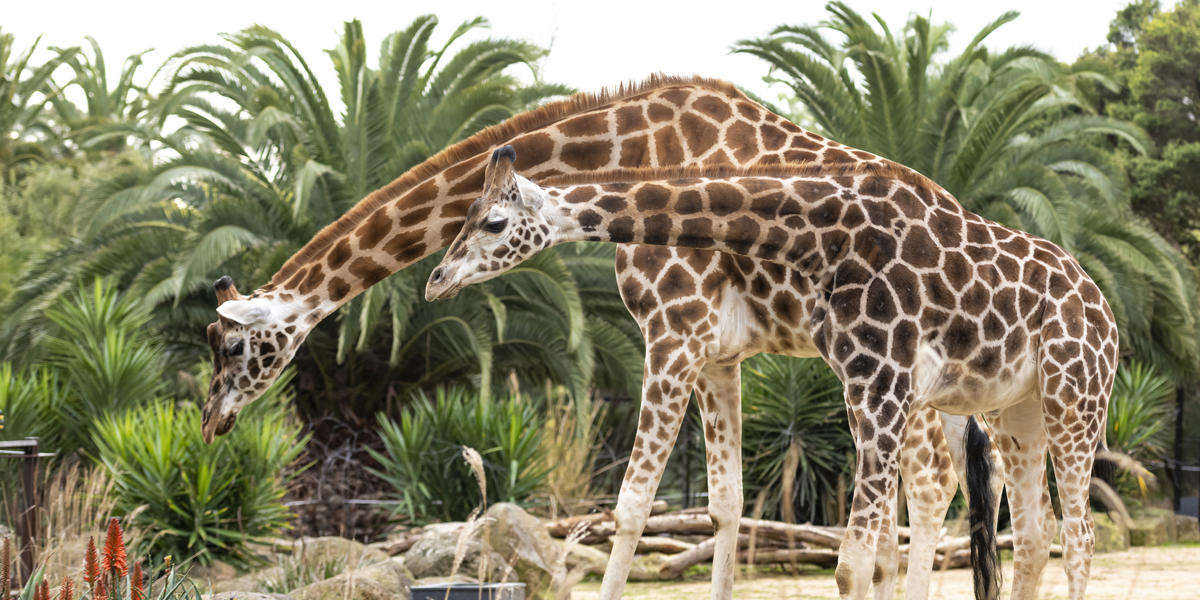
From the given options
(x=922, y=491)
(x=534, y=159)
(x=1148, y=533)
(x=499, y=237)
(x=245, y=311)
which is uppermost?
(x=534, y=159)

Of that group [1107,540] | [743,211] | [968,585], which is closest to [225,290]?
[743,211]

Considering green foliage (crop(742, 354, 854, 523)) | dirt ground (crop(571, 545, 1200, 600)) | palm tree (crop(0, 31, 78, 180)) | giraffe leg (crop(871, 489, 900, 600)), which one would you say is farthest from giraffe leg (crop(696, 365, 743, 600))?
palm tree (crop(0, 31, 78, 180))

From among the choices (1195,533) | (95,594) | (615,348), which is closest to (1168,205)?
(1195,533)

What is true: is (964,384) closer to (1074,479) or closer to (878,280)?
(878,280)

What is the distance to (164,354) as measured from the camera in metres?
15.1

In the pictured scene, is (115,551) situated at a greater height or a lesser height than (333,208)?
lesser

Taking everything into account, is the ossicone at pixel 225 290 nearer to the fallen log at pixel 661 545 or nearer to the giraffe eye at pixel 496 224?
the giraffe eye at pixel 496 224

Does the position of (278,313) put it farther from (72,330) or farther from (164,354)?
(164,354)

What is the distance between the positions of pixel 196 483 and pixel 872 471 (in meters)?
6.73

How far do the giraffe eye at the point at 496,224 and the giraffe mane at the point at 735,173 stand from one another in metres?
0.32

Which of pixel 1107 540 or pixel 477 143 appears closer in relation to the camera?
pixel 477 143

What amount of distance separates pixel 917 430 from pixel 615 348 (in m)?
9.72

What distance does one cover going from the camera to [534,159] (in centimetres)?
542

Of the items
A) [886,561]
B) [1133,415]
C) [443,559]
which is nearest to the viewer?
[886,561]
